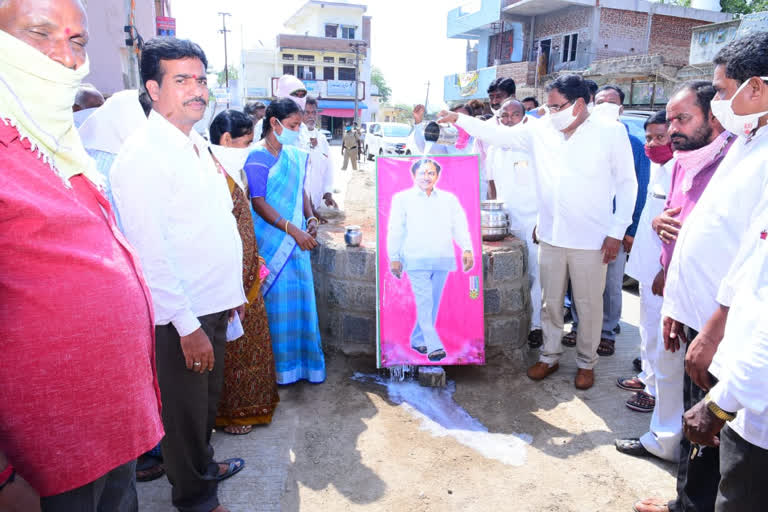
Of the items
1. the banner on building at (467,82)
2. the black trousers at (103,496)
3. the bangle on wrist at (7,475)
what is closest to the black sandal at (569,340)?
the black trousers at (103,496)

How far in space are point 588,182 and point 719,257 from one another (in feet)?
4.91

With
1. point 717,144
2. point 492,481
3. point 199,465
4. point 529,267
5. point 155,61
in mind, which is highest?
point 155,61

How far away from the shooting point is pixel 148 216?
1735 mm

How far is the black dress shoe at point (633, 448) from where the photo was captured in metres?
2.72

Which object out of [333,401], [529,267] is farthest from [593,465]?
[529,267]

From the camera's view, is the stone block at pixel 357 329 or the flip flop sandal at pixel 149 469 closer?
the flip flop sandal at pixel 149 469

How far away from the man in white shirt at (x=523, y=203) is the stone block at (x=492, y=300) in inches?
21.8

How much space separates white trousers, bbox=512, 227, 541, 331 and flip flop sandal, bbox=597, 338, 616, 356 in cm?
49

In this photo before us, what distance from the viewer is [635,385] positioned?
3455 mm

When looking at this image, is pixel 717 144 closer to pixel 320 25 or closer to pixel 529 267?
pixel 529 267

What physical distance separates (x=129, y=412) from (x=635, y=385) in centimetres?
324

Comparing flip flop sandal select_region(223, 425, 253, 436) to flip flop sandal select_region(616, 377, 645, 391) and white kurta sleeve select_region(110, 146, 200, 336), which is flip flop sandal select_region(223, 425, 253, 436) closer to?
white kurta sleeve select_region(110, 146, 200, 336)

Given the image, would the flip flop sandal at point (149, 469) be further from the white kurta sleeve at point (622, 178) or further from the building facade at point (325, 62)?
the building facade at point (325, 62)

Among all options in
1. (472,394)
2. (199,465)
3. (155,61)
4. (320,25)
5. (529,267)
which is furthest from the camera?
(320,25)
